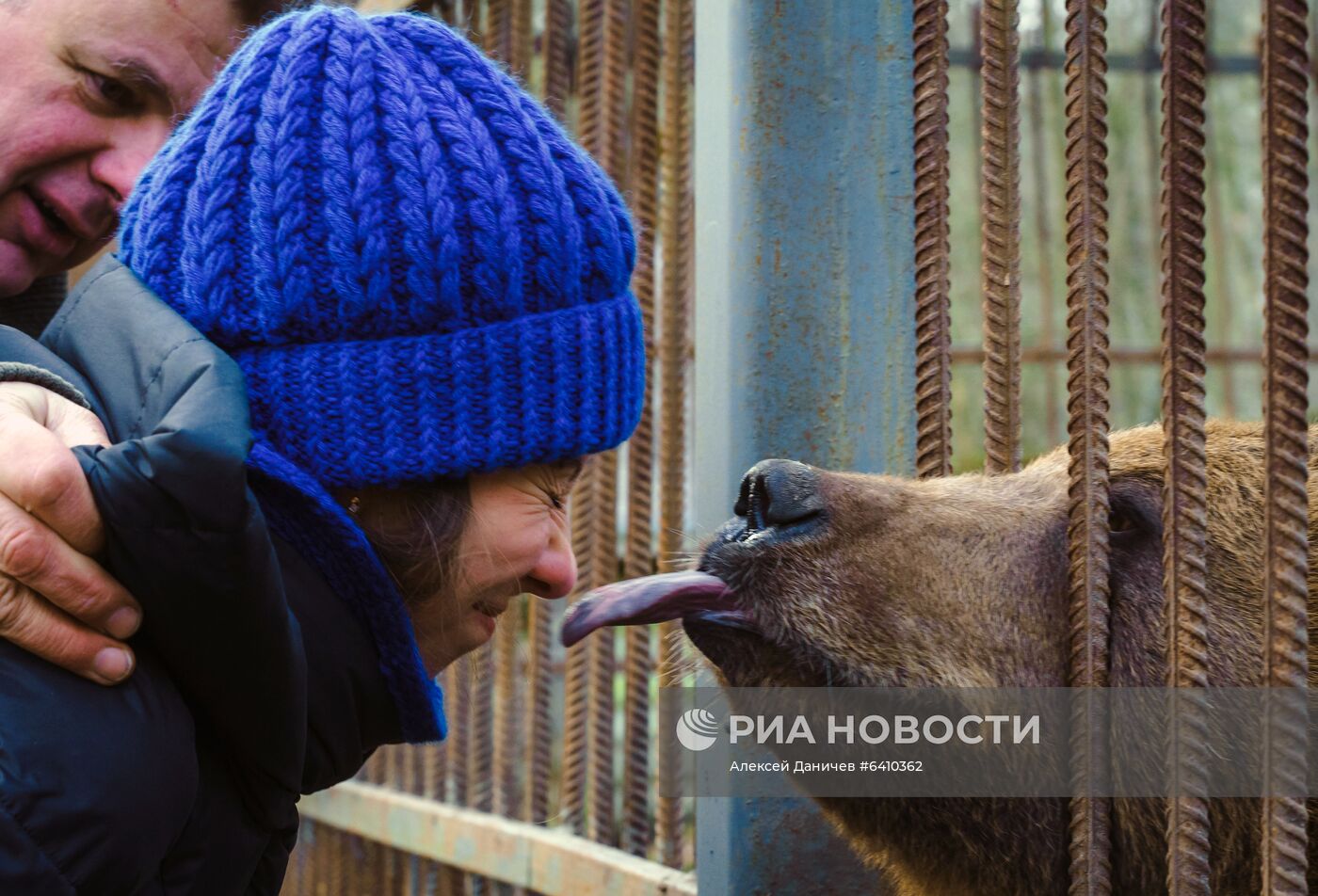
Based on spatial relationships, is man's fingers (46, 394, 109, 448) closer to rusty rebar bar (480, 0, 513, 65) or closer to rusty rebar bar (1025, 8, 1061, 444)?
rusty rebar bar (480, 0, 513, 65)

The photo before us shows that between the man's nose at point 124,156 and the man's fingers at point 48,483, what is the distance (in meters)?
1.05

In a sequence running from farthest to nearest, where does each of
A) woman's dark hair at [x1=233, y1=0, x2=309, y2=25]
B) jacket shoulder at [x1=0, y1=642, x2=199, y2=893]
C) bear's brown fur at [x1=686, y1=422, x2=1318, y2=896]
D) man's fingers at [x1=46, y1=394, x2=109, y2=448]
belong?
woman's dark hair at [x1=233, y1=0, x2=309, y2=25]
bear's brown fur at [x1=686, y1=422, x2=1318, y2=896]
man's fingers at [x1=46, y1=394, x2=109, y2=448]
jacket shoulder at [x1=0, y1=642, x2=199, y2=893]

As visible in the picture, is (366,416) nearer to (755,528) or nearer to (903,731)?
(755,528)

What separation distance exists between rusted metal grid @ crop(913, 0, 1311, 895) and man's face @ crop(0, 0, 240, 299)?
1288 millimetres

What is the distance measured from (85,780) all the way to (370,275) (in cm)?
59

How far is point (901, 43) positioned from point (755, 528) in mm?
817

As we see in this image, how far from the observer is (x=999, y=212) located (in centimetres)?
209

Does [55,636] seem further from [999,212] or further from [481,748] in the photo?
[481,748]

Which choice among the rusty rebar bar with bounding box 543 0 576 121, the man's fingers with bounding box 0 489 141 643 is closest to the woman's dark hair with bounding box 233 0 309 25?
the rusty rebar bar with bounding box 543 0 576 121

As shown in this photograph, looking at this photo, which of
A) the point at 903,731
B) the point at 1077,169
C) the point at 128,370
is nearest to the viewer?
the point at 128,370

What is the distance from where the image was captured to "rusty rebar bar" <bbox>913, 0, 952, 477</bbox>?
2107mm

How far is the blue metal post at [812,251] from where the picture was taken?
224cm

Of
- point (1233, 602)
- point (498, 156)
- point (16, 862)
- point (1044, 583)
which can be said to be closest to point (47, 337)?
point (498, 156)

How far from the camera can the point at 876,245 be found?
2.26 meters
